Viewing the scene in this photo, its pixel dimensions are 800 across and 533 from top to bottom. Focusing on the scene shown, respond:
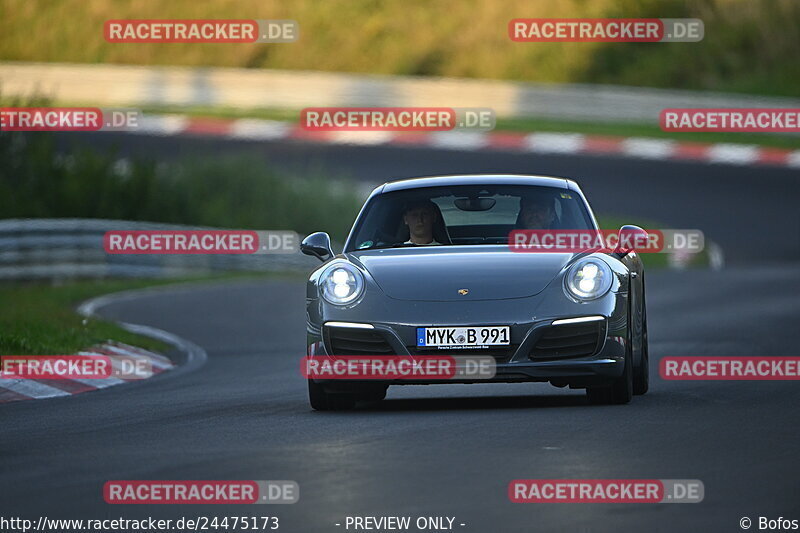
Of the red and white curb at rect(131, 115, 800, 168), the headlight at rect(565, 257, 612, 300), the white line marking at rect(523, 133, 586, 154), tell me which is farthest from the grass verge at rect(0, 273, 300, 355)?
the red and white curb at rect(131, 115, 800, 168)

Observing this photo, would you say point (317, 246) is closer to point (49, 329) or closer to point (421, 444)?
point (421, 444)

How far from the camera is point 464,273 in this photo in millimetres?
9945

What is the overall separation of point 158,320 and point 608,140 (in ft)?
54.9

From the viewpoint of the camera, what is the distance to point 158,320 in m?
19.0

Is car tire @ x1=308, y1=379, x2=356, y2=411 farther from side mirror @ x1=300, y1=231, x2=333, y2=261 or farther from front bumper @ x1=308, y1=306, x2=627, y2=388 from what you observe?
side mirror @ x1=300, y1=231, x2=333, y2=261

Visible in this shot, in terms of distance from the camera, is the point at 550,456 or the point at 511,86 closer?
the point at 550,456

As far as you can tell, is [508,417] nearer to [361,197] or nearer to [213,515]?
[213,515]

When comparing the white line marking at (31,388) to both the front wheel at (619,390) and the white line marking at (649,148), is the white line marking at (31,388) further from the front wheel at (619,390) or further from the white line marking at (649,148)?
the white line marking at (649,148)

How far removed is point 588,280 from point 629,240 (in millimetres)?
728

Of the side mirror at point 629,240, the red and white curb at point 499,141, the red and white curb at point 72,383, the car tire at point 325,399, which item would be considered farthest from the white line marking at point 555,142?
the car tire at point 325,399

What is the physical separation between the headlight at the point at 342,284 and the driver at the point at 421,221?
2.72 feet

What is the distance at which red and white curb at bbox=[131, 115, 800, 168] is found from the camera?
32719 mm

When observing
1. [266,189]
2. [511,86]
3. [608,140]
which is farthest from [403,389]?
[511,86]

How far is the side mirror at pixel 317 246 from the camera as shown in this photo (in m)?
10.7
